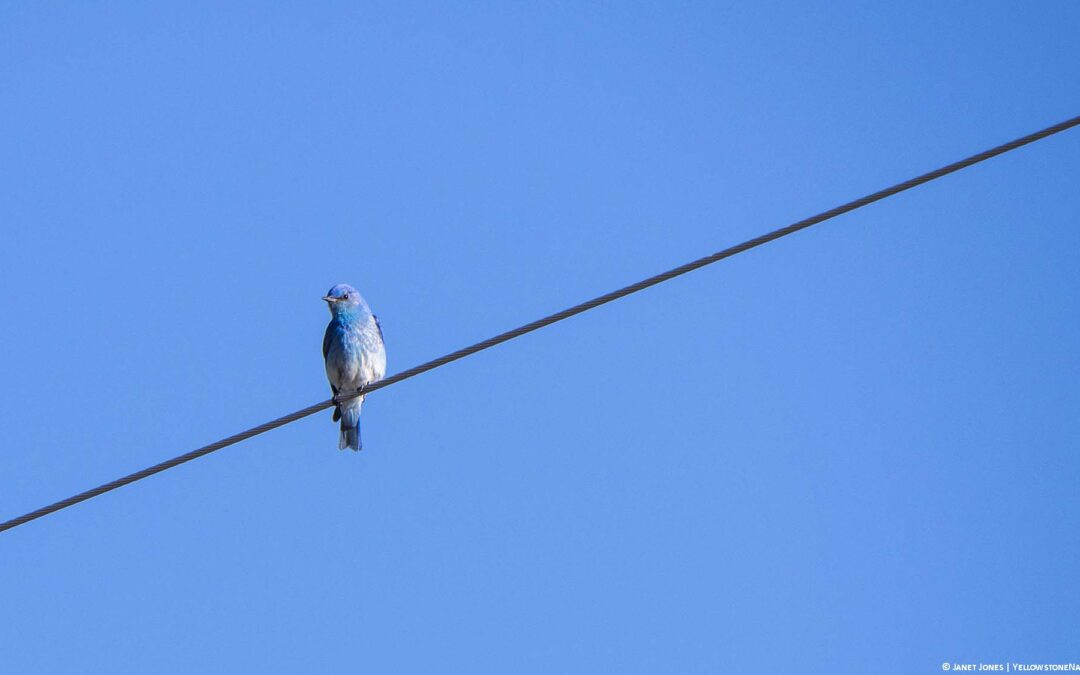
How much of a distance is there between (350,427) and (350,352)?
0.68 meters

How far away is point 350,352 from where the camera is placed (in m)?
10.7

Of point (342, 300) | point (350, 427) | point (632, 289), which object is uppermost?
point (342, 300)

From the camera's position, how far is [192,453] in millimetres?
5738

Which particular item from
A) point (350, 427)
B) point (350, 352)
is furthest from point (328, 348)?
point (350, 427)

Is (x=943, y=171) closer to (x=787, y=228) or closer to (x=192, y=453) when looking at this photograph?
(x=787, y=228)

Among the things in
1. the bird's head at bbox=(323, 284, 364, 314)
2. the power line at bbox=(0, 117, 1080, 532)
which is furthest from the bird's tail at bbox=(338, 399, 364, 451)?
the power line at bbox=(0, 117, 1080, 532)

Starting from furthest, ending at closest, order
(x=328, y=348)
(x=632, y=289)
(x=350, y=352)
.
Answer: (x=328, y=348), (x=350, y=352), (x=632, y=289)

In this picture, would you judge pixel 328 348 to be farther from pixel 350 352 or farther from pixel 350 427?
pixel 350 427

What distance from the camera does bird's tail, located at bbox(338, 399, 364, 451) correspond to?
1091 cm

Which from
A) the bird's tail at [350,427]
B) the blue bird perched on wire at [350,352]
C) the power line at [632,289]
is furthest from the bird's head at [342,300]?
the power line at [632,289]

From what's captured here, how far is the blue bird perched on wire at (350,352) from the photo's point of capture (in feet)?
35.0

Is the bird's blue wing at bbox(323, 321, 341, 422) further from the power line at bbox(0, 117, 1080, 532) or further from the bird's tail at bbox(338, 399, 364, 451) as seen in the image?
the power line at bbox(0, 117, 1080, 532)

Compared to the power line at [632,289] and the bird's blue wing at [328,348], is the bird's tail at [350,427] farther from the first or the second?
the power line at [632,289]

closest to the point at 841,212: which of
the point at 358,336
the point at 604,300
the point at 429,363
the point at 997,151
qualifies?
the point at 997,151
